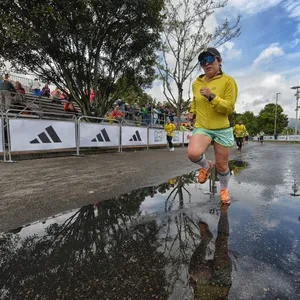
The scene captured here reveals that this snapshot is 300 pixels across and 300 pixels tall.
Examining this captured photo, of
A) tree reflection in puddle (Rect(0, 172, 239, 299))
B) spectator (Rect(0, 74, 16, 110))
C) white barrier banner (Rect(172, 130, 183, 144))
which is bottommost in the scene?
tree reflection in puddle (Rect(0, 172, 239, 299))

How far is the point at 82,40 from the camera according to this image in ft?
38.5

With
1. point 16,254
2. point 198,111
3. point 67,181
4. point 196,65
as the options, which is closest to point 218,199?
point 198,111

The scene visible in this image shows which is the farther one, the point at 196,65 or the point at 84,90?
the point at 196,65

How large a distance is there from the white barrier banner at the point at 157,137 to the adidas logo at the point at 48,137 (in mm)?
7133

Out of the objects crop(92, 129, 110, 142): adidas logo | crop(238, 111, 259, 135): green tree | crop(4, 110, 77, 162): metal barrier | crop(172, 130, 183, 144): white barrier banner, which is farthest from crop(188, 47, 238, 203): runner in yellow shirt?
crop(238, 111, 259, 135): green tree

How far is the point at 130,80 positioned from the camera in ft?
50.6

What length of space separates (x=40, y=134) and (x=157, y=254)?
23.7ft

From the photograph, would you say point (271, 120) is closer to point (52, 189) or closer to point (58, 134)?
point (58, 134)

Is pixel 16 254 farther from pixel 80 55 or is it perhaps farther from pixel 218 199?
pixel 80 55

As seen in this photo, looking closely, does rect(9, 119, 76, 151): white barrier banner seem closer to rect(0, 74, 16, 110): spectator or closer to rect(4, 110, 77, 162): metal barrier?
rect(4, 110, 77, 162): metal barrier

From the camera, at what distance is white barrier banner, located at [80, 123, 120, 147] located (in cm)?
947

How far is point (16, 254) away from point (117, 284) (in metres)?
0.99

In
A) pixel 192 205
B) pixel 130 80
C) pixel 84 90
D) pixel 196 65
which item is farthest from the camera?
pixel 196 65

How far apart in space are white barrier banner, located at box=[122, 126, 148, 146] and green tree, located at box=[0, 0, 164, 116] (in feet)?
9.38
